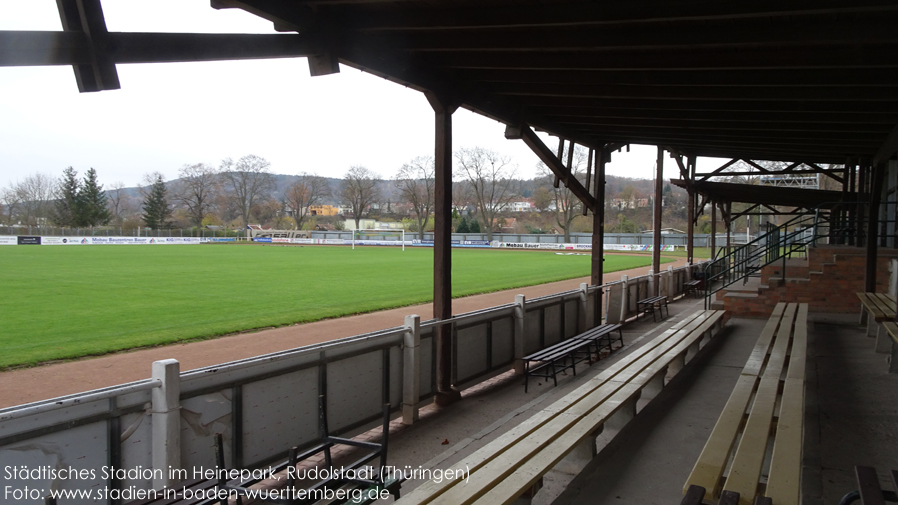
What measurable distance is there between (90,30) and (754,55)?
520 centimetres

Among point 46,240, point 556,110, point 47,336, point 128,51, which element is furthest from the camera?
point 46,240

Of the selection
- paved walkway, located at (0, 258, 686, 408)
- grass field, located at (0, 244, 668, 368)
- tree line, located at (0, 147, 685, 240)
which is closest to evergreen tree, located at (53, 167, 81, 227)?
tree line, located at (0, 147, 685, 240)

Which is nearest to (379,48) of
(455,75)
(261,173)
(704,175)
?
(455,75)

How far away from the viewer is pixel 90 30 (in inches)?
116

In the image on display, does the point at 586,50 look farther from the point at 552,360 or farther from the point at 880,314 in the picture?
the point at 880,314

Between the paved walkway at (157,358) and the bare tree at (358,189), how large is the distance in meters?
75.8

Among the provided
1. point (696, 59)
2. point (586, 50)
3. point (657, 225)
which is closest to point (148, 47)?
point (586, 50)

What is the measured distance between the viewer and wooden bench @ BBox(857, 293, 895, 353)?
6.54 m

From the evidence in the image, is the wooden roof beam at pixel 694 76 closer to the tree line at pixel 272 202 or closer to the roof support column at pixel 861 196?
the roof support column at pixel 861 196

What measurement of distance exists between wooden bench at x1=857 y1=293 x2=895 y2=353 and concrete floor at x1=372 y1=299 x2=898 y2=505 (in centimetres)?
17

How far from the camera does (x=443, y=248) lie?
7012 millimetres

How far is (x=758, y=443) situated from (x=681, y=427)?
1766 mm

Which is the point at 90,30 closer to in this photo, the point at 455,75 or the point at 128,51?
the point at 128,51

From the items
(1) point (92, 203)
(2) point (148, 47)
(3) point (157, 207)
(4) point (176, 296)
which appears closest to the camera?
(2) point (148, 47)
